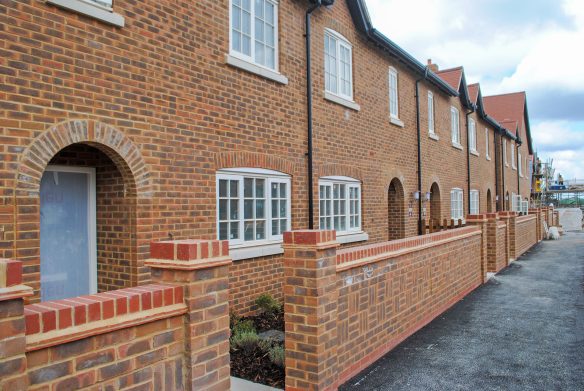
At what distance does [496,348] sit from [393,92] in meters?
8.61

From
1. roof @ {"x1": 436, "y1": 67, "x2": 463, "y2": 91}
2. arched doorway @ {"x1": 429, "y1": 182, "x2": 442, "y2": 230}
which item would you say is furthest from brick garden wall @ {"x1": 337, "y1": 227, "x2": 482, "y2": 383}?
roof @ {"x1": 436, "y1": 67, "x2": 463, "y2": 91}

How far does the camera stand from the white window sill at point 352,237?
10156mm

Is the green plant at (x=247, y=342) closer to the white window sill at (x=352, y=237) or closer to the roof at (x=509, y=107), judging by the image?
the white window sill at (x=352, y=237)

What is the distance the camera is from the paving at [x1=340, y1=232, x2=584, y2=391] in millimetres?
5016

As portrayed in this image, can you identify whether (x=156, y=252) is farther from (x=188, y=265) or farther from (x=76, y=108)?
(x=76, y=108)

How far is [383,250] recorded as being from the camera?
5.95 m

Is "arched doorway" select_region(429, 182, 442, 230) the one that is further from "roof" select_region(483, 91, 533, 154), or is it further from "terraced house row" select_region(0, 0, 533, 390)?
"roof" select_region(483, 91, 533, 154)

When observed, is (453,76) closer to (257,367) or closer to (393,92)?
(393,92)

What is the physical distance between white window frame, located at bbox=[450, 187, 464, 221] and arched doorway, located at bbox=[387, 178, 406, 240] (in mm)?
5127

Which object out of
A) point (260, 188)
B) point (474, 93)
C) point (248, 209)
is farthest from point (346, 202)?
point (474, 93)

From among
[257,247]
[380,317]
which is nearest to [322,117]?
[257,247]

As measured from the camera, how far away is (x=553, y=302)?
9062mm

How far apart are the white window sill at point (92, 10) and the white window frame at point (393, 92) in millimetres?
8911

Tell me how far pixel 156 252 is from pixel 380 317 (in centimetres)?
342
